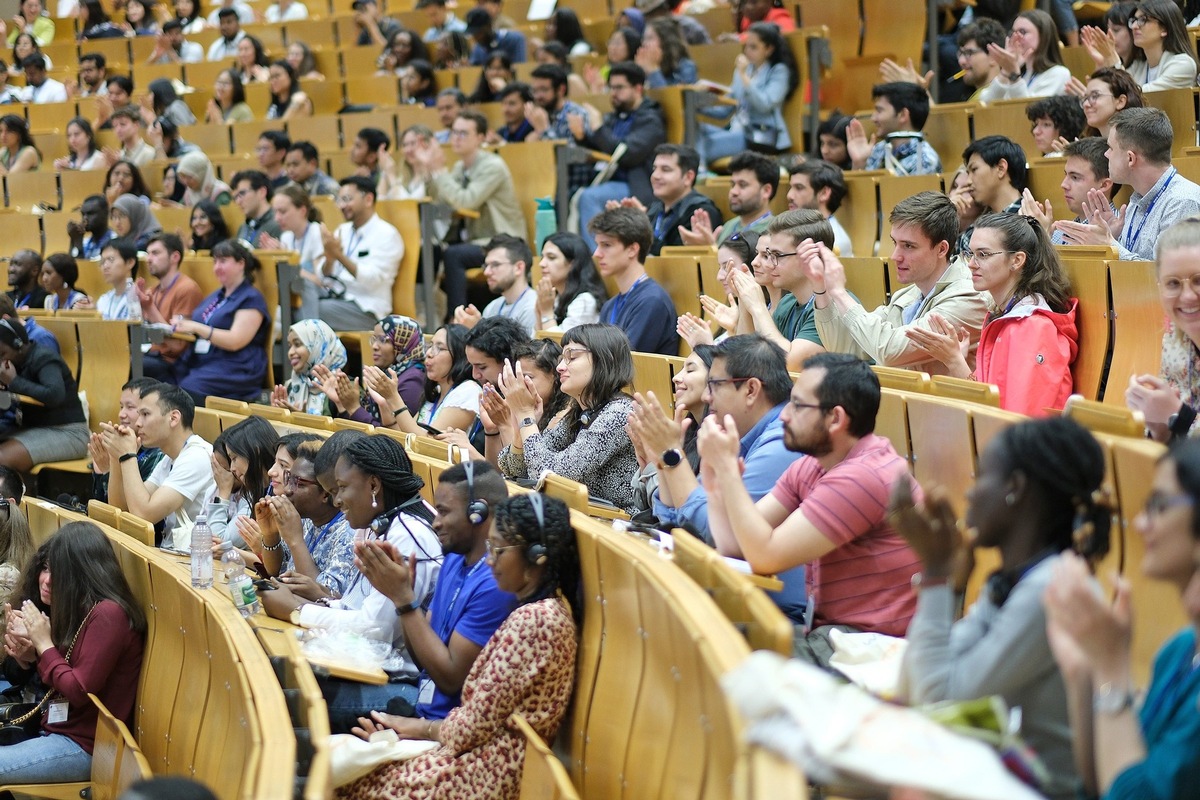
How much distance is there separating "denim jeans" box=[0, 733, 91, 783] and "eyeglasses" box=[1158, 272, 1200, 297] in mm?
2586

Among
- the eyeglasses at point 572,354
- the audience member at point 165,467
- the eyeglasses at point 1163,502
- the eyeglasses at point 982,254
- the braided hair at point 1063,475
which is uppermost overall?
the eyeglasses at point 1163,502

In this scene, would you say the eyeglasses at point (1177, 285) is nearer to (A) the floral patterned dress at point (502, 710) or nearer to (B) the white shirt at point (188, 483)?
(A) the floral patterned dress at point (502, 710)

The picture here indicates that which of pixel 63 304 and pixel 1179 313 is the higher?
pixel 1179 313

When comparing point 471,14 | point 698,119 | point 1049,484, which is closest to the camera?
point 1049,484

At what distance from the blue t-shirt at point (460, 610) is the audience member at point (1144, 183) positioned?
191 centimetres

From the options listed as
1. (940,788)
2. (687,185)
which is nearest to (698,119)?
(687,185)

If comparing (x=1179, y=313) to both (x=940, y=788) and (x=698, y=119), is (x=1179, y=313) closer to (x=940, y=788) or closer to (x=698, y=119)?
(x=940, y=788)

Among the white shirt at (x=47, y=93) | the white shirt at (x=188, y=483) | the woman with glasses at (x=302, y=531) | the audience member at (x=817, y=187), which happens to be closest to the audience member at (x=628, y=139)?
the audience member at (x=817, y=187)

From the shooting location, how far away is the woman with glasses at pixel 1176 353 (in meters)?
2.36

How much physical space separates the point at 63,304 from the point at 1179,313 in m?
5.40

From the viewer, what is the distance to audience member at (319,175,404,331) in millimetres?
5867

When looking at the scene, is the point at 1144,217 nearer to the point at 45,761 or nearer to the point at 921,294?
the point at 921,294

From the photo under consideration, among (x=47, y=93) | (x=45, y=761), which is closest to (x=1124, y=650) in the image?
(x=45, y=761)

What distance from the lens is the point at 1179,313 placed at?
2.50 meters
